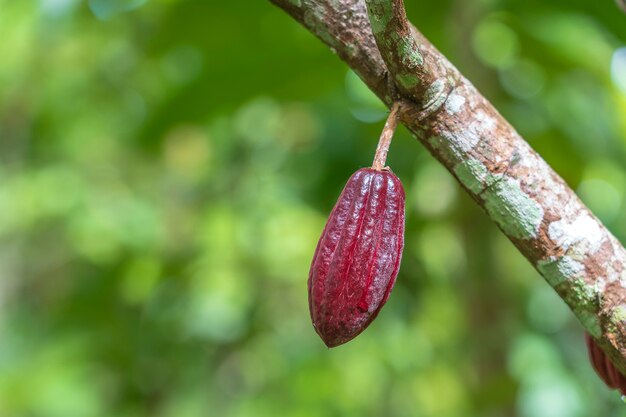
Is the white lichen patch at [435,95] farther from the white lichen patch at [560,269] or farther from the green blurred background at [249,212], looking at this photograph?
the green blurred background at [249,212]

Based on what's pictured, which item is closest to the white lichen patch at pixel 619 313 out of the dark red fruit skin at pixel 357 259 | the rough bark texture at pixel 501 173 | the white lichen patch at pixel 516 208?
the rough bark texture at pixel 501 173

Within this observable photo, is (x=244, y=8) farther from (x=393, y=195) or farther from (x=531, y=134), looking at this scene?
(x=393, y=195)

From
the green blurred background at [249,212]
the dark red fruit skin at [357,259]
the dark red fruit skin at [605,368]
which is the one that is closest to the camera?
the dark red fruit skin at [357,259]

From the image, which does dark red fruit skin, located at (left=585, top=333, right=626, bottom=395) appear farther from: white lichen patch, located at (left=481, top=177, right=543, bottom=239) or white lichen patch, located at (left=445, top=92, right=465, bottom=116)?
white lichen patch, located at (left=445, top=92, right=465, bottom=116)

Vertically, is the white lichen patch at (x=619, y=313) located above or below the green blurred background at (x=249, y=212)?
below

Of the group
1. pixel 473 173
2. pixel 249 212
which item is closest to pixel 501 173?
pixel 473 173

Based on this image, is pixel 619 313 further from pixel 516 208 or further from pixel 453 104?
pixel 453 104

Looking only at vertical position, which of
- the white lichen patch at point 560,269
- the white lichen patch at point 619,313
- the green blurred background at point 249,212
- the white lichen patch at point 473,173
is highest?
the green blurred background at point 249,212
